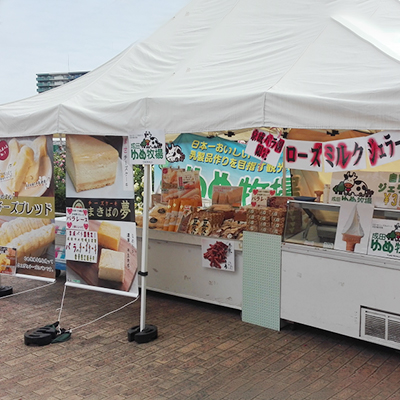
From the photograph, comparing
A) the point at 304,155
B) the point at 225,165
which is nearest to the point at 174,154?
the point at 225,165

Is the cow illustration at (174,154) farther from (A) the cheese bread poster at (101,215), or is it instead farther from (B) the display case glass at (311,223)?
(B) the display case glass at (311,223)

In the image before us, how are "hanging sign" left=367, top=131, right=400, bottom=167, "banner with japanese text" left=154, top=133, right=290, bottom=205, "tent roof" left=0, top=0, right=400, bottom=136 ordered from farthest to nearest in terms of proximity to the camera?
"banner with japanese text" left=154, top=133, right=290, bottom=205, "tent roof" left=0, top=0, right=400, bottom=136, "hanging sign" left=367, top=131, right=400, bottom=167

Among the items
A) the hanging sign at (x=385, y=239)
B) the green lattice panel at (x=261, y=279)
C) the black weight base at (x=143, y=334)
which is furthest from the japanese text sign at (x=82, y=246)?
the hanging sign at (x=385, y=239)

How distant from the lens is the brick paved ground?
154 inches

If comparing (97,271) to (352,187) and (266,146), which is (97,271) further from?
(352,187)

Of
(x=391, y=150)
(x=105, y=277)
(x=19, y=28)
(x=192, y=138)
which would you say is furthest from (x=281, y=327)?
(x=19, y=28)

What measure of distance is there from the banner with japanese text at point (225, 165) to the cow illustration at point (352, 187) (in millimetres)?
4200

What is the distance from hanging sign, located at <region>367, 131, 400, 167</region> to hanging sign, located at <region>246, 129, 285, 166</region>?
2.60 feet

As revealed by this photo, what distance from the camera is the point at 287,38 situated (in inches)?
197

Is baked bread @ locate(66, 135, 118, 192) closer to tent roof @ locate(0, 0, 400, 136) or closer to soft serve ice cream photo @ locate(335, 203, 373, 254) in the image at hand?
tent roof @ locate(0, 0, 400, 136)

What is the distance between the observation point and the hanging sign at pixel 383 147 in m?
3.53

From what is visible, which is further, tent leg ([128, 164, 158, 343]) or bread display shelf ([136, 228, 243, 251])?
bread display shelf ([136, 228, 243, 251])

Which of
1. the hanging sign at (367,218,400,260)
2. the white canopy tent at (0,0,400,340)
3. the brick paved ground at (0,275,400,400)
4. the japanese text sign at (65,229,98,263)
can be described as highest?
the white canopy tent at (0,0,400,340)

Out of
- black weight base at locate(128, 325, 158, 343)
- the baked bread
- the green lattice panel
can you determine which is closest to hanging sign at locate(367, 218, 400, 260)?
the green lattice panel
